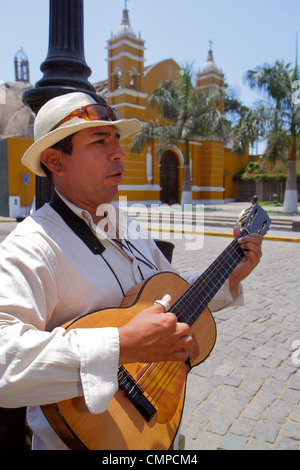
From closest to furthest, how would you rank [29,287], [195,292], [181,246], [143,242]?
[29,287], [195,292], [143,242], [181,246]

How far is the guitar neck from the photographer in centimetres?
169

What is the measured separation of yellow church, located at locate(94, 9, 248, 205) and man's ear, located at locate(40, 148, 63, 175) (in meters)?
21.2

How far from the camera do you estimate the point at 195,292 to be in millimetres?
1811

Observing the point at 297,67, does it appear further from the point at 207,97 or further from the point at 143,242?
the point at 143,242

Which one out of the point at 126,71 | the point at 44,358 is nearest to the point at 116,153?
the point at 44,358

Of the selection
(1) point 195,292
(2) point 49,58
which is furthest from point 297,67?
(1) point 195,292

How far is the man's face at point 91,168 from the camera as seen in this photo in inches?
62.3

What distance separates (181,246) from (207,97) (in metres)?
13.0

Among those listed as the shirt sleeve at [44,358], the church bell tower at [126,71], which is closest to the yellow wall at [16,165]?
the church bell tower at [126,71]

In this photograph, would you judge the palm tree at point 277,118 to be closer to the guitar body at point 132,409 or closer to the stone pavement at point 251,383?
the stone pavement at point 251,383

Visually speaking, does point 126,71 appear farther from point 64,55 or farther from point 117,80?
point 64,55

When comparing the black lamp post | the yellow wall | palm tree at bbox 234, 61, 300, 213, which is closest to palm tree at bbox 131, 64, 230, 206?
palm tree at bbox 234, 61, 300, 213

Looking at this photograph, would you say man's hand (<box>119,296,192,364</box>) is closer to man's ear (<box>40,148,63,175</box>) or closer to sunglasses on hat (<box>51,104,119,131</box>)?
man's ear (<box>40,148,63,175</box>)
